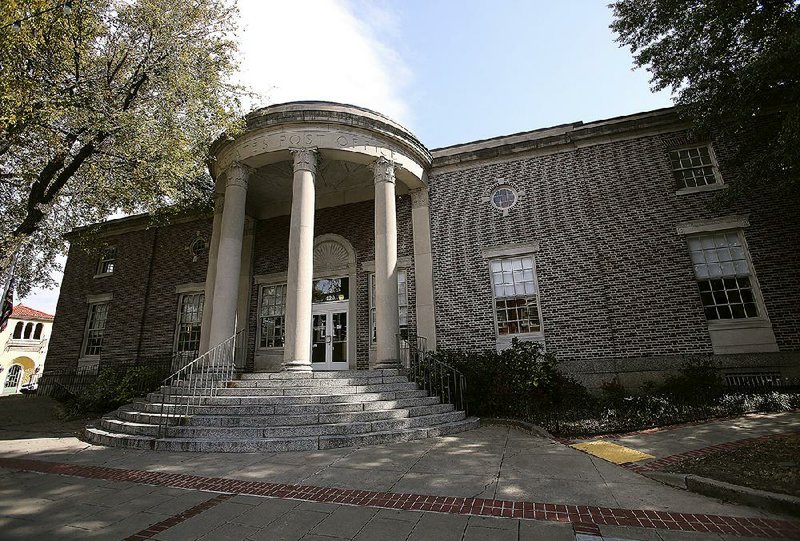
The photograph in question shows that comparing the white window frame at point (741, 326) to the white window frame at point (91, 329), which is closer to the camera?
the white window frame at point (741, 326)

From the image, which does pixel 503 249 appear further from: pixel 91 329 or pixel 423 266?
pixel 91 329

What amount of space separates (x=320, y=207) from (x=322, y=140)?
157 inches

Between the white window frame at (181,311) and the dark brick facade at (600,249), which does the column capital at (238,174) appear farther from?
the white window frame at (181,311)

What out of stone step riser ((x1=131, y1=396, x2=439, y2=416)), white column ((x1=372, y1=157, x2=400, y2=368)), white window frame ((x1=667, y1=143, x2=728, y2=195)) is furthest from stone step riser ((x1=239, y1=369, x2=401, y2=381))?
white window frame ((x1=667, y1=143, x2=728, y2=195))

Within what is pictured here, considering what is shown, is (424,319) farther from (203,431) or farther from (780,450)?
(780,450)

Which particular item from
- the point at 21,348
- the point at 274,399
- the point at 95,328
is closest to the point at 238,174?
the point at 274,399

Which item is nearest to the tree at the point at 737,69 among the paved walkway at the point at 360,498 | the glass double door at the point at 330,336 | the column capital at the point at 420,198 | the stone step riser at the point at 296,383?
the column capital at the point at 420,198

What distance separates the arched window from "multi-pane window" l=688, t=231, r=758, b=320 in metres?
53.6

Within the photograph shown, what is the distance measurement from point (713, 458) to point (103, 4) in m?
15.1

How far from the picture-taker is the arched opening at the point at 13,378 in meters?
35.3

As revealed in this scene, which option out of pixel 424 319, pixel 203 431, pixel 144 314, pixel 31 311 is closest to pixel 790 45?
pixel 424 319

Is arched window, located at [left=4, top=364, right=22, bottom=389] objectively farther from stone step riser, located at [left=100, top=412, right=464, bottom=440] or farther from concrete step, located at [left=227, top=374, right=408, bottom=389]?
concrete step, located at [left=227, top=374, right=408, bottom=389]

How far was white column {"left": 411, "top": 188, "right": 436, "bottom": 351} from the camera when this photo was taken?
37.8 ft

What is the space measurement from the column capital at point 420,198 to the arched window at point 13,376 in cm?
4612
